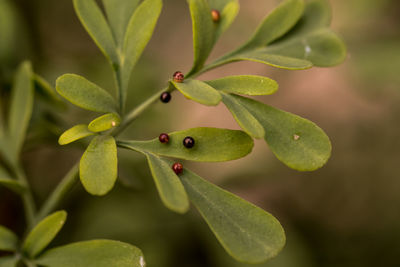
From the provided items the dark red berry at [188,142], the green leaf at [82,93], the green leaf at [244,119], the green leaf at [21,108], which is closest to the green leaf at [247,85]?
the green leaf at [244,119]

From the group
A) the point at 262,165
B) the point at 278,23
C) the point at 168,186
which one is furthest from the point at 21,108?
the point at 262,165

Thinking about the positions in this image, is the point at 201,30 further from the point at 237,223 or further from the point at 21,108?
the point at 21,108

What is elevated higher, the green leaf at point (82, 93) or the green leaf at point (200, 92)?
the green leaf at point (200, 92)

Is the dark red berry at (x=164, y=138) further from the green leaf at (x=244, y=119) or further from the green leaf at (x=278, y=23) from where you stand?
the green leaf at (x=278, y=23)

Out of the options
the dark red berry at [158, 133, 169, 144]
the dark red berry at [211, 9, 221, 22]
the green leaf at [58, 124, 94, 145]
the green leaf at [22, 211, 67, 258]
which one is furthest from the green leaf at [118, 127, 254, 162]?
the dark red berry at [211, 9, 221, 22]

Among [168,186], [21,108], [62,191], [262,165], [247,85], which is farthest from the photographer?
[262,165]

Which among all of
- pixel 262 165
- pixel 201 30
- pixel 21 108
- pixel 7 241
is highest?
pixel 201 30

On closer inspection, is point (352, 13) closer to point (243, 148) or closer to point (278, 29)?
point (278, 29)

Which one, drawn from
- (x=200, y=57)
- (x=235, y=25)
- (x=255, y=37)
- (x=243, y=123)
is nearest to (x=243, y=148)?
(x=243, y=123)
